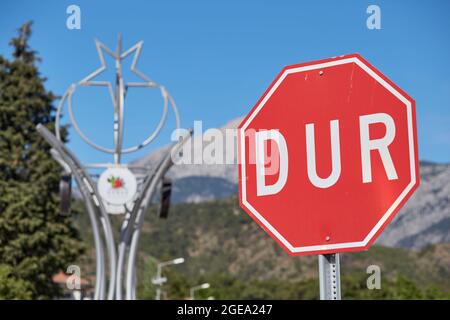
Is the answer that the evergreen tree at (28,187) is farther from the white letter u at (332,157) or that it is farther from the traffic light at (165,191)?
the white letter u at (332,157)

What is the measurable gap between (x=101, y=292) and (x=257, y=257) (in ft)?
412

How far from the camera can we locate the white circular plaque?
27.5 m

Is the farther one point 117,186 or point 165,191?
point 165,191

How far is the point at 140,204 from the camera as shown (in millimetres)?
28359

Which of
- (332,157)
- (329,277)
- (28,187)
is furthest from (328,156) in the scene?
(28,187)

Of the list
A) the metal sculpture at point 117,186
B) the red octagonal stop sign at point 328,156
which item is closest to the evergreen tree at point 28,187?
the metal sculpture at point 117,186

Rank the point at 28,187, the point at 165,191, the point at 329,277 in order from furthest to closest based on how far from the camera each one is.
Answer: the point at 28,187 < the point at 165,191 < the point at 329,277

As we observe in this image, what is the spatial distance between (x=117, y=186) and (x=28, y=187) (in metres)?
19.5

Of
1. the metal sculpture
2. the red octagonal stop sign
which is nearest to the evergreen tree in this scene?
the metal sculpture

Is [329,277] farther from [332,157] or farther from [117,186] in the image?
[117,186]

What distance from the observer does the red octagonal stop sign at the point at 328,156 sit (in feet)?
8.59

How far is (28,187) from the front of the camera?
45.8 metres

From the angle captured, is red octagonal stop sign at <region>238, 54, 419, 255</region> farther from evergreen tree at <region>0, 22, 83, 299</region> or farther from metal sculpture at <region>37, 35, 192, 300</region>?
evergreen tree at <region>0, 22, 83, 299</region>

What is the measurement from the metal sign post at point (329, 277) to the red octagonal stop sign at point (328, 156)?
0.03 m
